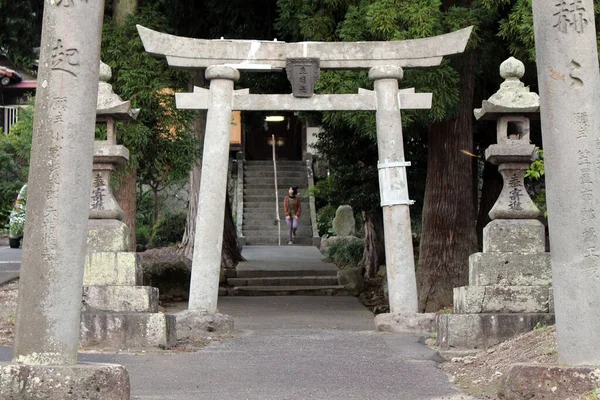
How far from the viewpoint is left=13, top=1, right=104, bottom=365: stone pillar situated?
5.43 m

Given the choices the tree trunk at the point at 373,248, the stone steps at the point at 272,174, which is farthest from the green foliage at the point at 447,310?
the stone steps at the point at 272,174

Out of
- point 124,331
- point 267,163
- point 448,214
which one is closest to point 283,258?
point 448,214

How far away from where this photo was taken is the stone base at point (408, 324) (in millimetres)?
10852

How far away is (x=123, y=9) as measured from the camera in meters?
15.0

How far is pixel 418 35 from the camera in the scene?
12469 mm

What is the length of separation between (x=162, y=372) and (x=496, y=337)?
3299 mm

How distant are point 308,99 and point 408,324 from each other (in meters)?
3.07

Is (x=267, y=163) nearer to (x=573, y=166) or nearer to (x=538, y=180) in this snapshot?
(x=538, y=180)

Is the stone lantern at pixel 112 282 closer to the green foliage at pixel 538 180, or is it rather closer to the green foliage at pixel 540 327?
the green foliage at pixel 540 327

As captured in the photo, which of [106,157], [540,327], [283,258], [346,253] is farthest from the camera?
[346,253]

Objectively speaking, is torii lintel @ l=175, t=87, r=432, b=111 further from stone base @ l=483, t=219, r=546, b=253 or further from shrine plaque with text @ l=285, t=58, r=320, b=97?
stone base @ l=483, t=219, r=546, b=253

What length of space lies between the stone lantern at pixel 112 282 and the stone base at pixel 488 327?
2.80 m

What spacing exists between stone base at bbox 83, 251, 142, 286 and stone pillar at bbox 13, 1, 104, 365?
398 centimetres

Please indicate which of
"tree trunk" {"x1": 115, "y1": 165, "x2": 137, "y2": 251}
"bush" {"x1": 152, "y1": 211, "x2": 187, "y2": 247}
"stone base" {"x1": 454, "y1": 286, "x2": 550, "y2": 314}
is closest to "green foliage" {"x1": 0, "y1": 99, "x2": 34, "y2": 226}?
"bush" {"x1": 152, "y1": 211, "x2": 187, "y2": 247}
